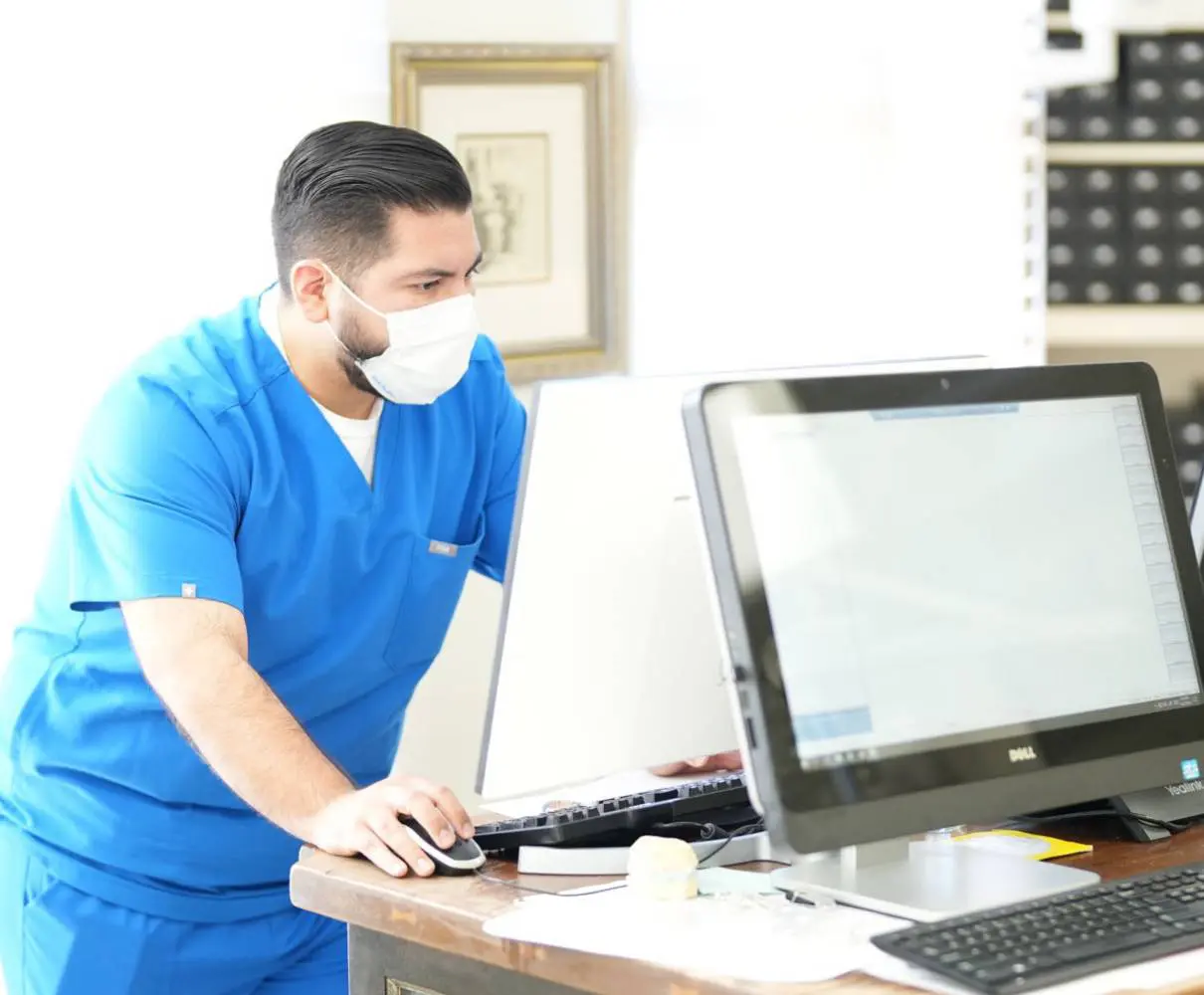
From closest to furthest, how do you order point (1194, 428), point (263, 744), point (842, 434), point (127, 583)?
point (842, 434)
point (263, 744)
point (127, 583)
point (1194, 428)

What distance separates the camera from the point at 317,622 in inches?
76.9

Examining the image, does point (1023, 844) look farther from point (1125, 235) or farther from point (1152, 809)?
point (1125, 235)

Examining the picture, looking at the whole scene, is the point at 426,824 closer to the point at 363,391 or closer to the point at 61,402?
the point at 363,391

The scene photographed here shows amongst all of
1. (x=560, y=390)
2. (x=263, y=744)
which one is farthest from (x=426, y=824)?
(x=560, y=390)

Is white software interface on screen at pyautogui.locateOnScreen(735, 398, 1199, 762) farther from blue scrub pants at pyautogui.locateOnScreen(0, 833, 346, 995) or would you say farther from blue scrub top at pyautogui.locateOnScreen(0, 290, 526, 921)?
Result: blue scrub pants at pyautogui.locateOnScreen(0, 833, 346, 995)

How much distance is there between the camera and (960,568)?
1399mm

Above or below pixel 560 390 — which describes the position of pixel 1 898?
below

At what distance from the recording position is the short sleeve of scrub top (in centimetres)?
172

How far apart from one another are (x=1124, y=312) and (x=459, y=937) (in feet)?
6.86

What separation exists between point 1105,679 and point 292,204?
1020 mm

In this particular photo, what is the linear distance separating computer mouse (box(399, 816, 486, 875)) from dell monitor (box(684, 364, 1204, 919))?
10.0 inches

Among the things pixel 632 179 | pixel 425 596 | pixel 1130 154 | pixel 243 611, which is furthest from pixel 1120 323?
pixel 243 611

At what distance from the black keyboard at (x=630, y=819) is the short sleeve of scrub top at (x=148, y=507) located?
39 cm

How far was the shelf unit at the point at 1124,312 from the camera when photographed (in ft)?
10.1
